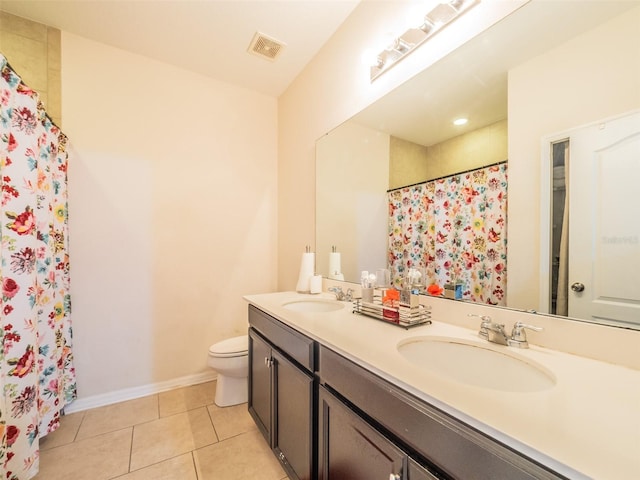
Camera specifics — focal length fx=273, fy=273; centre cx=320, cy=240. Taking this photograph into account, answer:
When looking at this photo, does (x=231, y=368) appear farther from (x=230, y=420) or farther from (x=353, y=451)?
(x=353, y=451)

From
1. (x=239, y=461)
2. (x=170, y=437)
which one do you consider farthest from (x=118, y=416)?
(x=239, y=461)

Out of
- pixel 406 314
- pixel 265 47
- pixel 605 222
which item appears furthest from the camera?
pixel 265 47

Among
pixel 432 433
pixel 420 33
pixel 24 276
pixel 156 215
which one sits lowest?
pixel 432 433

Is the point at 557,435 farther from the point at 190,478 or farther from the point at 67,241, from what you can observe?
the point at 67,241

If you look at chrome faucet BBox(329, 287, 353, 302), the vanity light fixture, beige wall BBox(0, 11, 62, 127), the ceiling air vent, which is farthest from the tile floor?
the ceiling air vent

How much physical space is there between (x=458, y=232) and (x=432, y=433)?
809 mm

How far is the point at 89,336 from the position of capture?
197 centimetres

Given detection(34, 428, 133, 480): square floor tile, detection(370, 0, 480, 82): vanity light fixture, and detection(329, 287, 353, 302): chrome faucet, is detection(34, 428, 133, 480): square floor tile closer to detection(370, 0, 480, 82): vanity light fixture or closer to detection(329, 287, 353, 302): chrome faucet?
detection(329, 287, 353, 302): chrome faucet

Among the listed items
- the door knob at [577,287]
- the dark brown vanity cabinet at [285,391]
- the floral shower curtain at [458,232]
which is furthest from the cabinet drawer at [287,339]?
the door knob at [577,287]

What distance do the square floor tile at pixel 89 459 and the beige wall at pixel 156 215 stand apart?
467 millimetres

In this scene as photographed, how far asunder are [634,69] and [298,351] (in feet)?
4.61

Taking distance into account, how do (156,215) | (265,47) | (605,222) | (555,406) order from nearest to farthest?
(555,406), (605,222), (265,47), (156,215)

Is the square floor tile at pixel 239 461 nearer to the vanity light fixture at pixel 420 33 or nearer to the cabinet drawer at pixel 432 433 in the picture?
the cabinet drawer at pixel 432 433

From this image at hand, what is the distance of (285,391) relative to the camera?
1.28m
